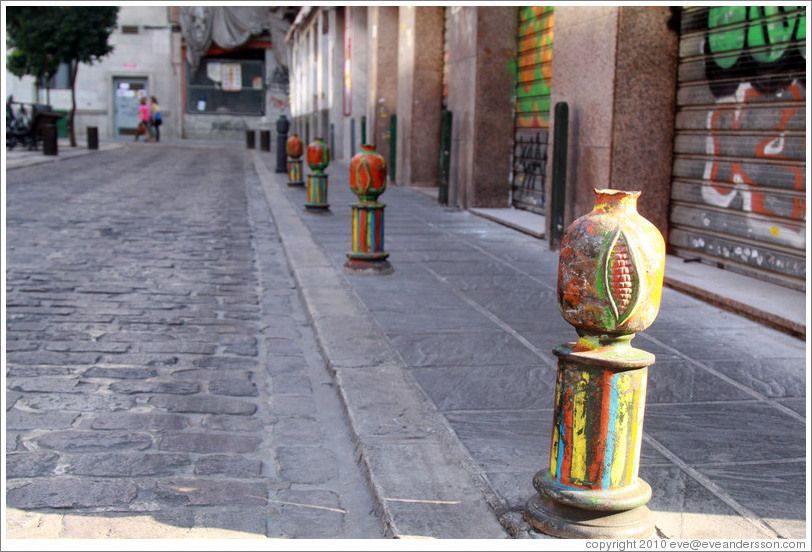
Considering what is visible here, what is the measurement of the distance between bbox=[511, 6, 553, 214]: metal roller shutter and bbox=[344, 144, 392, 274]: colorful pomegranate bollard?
4.27 m

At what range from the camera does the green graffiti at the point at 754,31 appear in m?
6.30

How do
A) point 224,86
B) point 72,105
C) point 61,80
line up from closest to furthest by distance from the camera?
point 72,105
point 61,80
point 224,86

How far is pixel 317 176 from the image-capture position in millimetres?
11148

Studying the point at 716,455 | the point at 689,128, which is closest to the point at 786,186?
the point at 689,128

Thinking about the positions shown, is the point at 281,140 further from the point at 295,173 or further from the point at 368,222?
the point at 368,222

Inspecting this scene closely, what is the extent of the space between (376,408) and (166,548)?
4.38 ft

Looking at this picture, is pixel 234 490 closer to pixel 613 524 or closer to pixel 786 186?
pixel 613 524

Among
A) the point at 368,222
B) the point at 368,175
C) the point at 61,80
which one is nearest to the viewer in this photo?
the point at 368,175

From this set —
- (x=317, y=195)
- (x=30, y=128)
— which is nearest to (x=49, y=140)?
(x=30, y=128)

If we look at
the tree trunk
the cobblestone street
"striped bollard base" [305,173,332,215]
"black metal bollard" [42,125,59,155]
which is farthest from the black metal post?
the tree trunk

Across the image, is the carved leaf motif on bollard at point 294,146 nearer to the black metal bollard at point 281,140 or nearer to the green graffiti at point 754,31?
the black metal bollard at point 281,140

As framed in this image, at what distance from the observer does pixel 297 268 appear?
24.2 ft

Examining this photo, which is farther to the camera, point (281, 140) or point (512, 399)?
point (281, 140)

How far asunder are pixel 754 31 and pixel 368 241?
11.1ft
